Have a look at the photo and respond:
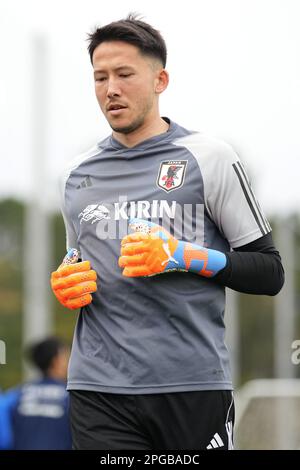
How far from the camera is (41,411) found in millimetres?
9617

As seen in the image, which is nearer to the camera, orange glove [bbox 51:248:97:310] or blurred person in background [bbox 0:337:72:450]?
orange glove [bbox 51:248:97:310]

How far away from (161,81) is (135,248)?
787 millimetres

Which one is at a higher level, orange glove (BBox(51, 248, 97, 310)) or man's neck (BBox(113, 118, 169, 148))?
man's neck (BBox(113, 118, 169, 148))

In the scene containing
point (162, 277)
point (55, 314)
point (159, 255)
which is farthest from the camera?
point (55, 314)

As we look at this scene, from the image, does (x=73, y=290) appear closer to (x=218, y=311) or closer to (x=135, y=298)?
(x=135, y=298)

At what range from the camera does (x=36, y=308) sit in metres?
17.2

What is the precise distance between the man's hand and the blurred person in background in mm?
5225

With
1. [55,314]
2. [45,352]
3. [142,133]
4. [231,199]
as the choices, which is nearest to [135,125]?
[142,133]

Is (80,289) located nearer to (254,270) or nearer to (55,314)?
(254,270)

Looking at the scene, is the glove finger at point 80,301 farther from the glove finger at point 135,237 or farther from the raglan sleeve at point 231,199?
the raglan sleeve at point 231,199

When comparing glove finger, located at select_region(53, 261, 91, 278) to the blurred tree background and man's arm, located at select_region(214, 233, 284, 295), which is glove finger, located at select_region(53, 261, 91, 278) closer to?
man's arm, located at select_region(214, 233, 284, 295)

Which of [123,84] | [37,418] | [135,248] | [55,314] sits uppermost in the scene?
[123,84]

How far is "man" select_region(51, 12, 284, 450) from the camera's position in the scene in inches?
174

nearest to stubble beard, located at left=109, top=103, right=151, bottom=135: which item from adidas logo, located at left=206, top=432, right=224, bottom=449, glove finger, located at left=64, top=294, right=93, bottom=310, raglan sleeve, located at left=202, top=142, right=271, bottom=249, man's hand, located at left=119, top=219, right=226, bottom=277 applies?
raglan sleeve, located at left=202, top=142, right=271, bottom=249
